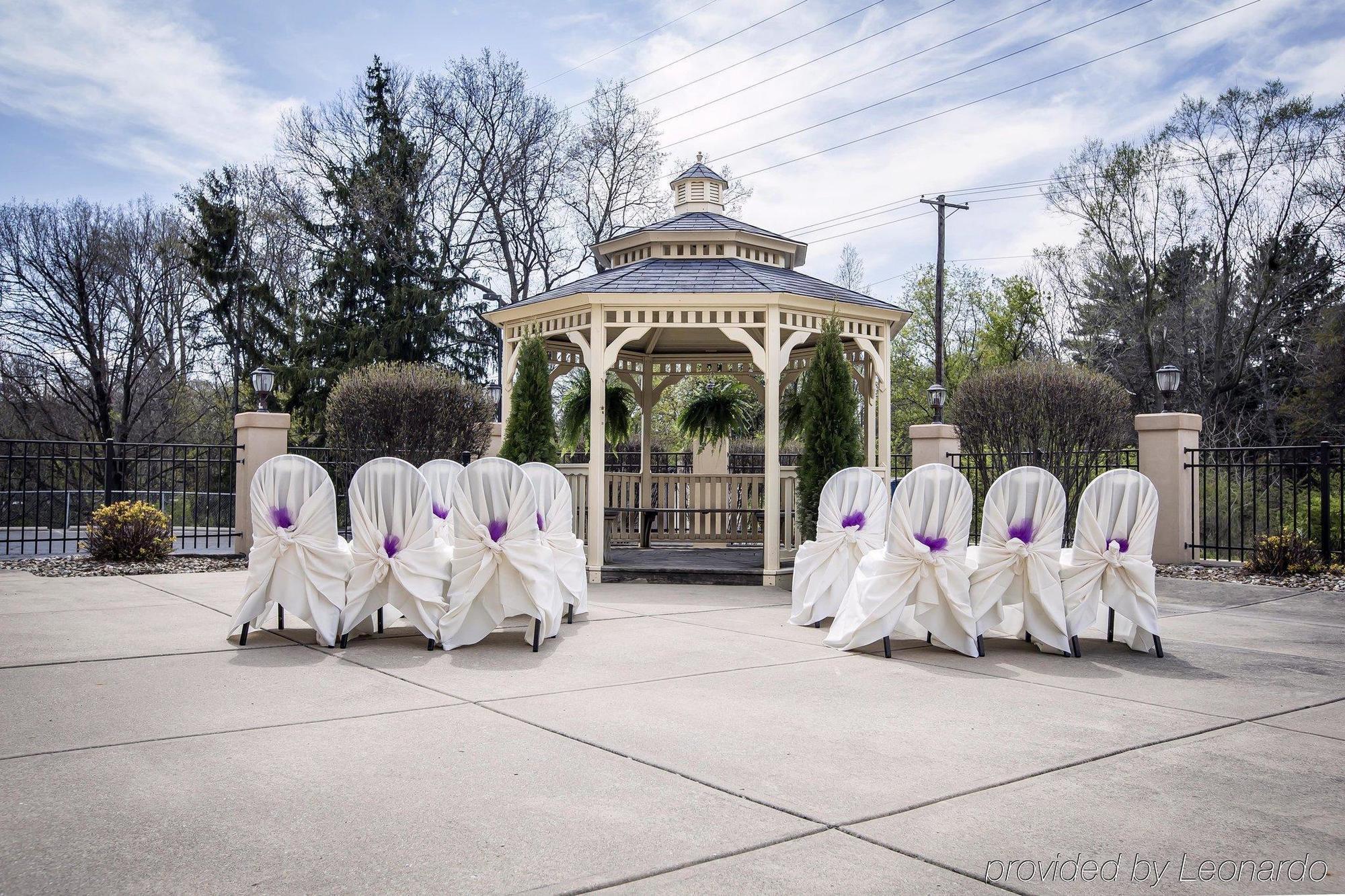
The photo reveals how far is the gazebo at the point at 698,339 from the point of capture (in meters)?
10.7

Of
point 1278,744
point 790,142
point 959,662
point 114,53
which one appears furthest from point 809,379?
point 790,142

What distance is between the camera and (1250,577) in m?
10.6

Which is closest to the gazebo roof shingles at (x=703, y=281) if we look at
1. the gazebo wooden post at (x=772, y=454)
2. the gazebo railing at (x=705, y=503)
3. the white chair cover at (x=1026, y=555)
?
the gazebo wooden post at (x=772, y=454)

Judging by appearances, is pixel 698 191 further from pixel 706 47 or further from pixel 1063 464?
pixel 706 47

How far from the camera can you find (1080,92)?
68.0 ft

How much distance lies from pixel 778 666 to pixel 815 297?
233 inches

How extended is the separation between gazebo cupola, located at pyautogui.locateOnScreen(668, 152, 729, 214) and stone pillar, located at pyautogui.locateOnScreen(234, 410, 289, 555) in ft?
20.5

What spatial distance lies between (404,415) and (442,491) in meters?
5.53

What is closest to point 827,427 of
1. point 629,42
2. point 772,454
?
point 772,454

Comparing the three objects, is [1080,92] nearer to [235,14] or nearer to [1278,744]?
[235,14]

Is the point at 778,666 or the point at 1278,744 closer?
→ the point at 1278,744

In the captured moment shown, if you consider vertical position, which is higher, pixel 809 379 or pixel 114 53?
pixel 114 53

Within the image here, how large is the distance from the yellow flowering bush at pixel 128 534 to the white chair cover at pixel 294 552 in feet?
19.5

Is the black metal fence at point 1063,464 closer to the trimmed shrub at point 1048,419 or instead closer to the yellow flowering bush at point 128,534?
the trimmed shrub at point 1048,419
